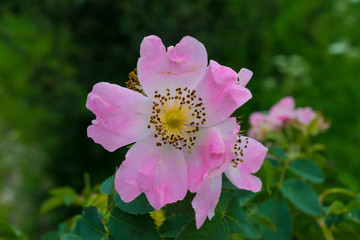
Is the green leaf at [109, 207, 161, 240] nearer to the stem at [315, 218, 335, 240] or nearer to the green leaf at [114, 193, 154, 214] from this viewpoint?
the green leaf at [114, 193, 154, 214]

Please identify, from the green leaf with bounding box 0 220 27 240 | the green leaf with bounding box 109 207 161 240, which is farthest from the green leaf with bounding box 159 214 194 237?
the green leaf with bounding box 0 220 27 240

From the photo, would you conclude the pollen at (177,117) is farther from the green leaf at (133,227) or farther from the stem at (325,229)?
the stem at (325,229)

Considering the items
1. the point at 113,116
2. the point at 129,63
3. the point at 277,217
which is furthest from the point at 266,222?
the point at 129,63

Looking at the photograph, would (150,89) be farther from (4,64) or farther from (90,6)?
(4,64)

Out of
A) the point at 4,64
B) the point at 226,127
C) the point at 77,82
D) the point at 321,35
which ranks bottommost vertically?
the point at 4,64

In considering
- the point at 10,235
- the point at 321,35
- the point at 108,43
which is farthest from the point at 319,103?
the point at 10,235

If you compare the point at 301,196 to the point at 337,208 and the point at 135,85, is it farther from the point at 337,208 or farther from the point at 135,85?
the point at 135,85
